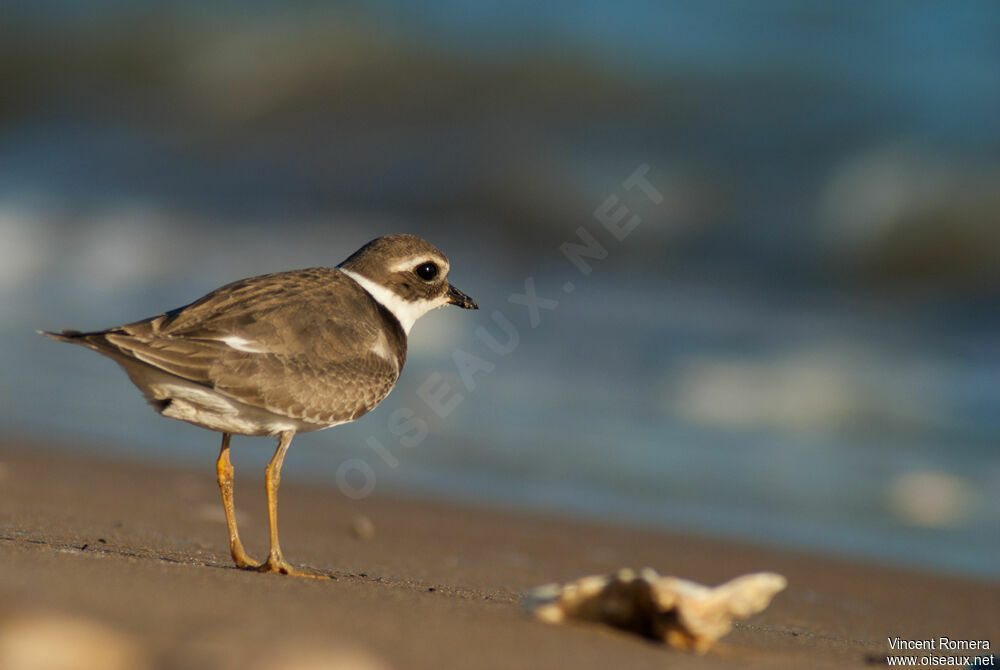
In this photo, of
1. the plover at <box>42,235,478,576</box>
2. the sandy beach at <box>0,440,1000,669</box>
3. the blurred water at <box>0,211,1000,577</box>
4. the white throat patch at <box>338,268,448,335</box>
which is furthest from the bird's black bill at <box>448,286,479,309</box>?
the blurred water at <box>0,211,1000,577</box>

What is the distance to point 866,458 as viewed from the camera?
8.56 m

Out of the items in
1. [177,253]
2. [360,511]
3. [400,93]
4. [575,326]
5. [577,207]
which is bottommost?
[360,511]

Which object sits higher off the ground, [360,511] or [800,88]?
[800,88]

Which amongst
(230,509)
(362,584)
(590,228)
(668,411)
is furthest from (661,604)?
(590,228)

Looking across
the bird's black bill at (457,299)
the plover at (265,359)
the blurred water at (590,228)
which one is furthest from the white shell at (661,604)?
the blurred water at (590,228)

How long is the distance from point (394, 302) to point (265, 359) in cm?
98

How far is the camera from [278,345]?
4469 mm

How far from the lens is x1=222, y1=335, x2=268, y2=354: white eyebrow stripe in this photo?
14.3 feet

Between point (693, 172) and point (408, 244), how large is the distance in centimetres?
1143

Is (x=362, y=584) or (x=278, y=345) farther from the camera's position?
(x=278, y=345)

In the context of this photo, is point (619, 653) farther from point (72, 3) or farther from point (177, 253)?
point (72, 3)

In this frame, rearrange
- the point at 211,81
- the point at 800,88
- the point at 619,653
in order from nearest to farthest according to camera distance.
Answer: the point at 619,653 → the point at 800,88 → the point at 211,81

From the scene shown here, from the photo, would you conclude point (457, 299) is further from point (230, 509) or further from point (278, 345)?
point (230, 509)

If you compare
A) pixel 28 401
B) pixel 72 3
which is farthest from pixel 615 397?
pixel 72 3
